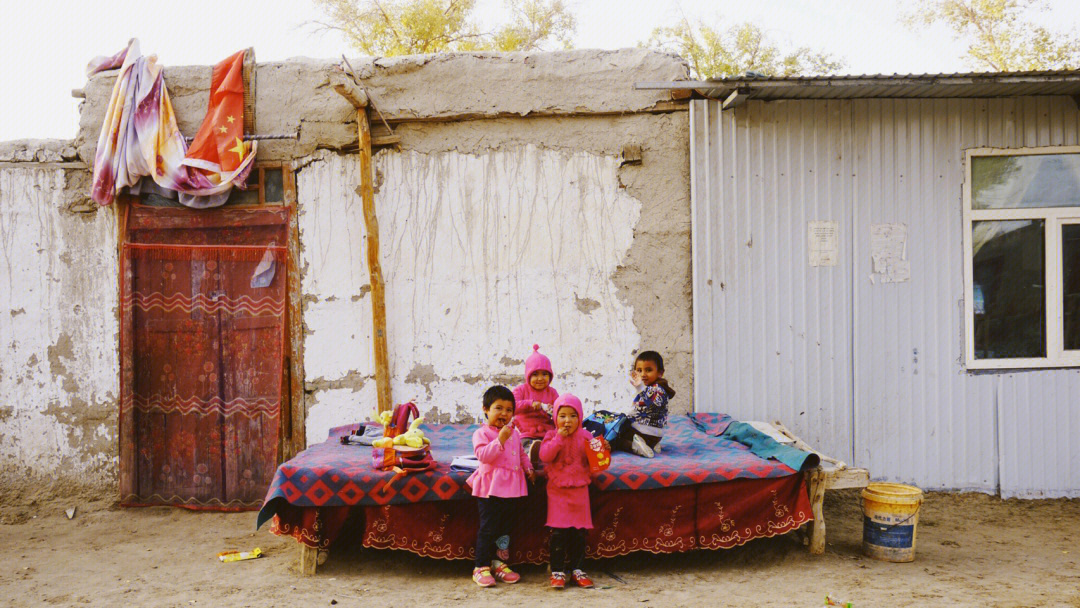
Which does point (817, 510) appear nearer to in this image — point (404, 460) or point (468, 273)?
point (404, 460)

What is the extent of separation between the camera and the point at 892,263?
19.3ft

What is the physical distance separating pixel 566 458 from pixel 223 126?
369 centimetres

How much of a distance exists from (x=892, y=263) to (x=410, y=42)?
15016 millimetres

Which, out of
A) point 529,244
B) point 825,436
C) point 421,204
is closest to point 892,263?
point 825,436

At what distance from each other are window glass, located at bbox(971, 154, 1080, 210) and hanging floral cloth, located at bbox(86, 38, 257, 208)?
535cm

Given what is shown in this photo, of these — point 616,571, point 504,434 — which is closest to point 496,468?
point 504,434

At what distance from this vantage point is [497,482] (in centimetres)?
427

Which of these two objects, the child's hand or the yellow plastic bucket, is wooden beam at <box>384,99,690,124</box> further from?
the yellow plastic bucket

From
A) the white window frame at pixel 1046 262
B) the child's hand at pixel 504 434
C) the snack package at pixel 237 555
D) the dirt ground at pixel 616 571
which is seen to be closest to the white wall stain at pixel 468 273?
the snack package at pixel 237 555

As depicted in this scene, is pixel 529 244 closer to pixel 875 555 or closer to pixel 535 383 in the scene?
pixel 535 383

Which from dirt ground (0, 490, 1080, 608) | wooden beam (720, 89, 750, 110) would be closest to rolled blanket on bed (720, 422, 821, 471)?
dirt ground (0, 490, 1080, 608)

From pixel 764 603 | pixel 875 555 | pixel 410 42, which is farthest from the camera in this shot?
pixel 410 42

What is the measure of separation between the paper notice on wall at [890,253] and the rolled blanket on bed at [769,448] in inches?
63.2

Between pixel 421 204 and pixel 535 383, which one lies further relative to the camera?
pixel 421 204
